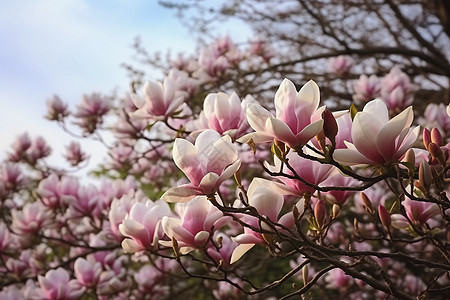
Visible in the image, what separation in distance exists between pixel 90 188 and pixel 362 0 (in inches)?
119

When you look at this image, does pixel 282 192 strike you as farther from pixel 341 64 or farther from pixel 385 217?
pixel 341 64

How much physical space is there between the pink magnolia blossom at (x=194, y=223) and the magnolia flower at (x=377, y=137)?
32 centimetres

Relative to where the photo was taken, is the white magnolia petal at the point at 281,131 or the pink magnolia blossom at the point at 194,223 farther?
the pink magnolia blossom at the point at 194,223

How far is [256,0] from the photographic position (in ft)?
14.6

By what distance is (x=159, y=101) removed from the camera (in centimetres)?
184

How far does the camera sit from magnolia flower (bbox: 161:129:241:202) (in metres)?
1.00

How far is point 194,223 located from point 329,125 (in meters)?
0.38

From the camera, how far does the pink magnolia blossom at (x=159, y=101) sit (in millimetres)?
1820

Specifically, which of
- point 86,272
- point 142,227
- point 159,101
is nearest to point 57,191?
point 86,272

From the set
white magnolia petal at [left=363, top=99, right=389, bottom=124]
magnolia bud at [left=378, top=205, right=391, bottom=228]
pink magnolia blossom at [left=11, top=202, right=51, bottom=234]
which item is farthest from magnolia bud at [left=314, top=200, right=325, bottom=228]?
pink magnolia blossom at [left=11, top=202, right=51, bottom=234]

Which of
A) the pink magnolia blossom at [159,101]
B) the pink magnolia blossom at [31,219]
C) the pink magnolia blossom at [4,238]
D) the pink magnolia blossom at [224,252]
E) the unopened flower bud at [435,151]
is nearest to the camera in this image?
the unopened flower bud at [435,151]

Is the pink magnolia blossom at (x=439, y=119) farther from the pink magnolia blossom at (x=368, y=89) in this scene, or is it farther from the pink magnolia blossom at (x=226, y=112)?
the pink magnolia blossom at (x=226, y=112)

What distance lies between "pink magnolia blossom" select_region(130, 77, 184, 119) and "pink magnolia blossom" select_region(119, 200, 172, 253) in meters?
0.57

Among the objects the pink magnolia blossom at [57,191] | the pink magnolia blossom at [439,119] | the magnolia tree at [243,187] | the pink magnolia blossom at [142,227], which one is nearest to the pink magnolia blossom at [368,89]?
the magnolia tree at [243,187]
